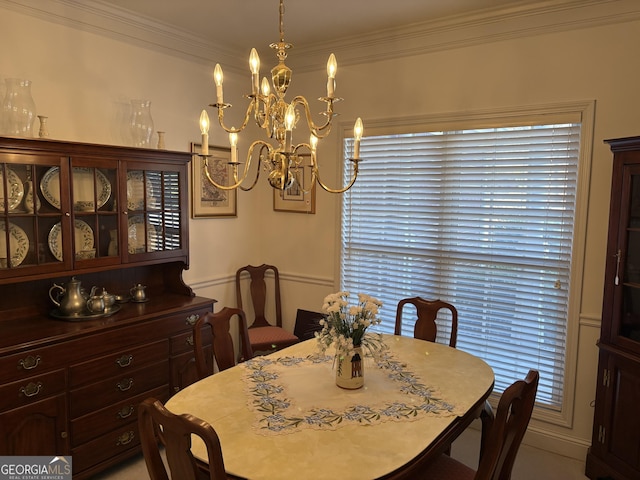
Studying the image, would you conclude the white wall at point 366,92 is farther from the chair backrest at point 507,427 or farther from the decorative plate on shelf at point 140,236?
the chair backrest at point 507,427

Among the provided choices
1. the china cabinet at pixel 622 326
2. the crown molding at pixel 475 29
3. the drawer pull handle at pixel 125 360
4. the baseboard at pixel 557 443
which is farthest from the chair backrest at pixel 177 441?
the crown molding at pixel 475 29

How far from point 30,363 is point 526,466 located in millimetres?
2908

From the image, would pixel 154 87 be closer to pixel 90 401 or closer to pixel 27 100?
pixel 27 100

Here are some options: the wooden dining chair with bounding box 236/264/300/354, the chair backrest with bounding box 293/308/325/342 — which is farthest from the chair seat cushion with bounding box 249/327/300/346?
the chair backrest with bounding box 293/308/325/342

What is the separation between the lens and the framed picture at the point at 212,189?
3.71 m

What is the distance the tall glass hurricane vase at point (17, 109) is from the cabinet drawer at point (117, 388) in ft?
4.70

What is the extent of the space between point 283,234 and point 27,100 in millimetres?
2269

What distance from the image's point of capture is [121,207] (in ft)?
9.34

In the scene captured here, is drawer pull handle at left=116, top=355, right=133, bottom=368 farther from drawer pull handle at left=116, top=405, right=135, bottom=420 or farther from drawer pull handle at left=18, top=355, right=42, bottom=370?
drawer pull handle at left=18, top=355, right=42, bottom=370

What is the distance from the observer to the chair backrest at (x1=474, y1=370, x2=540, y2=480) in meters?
1.47

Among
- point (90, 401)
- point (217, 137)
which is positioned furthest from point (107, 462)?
point (217, 137)

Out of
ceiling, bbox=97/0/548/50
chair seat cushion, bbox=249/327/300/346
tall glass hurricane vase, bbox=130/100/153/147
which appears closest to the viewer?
ceiling, bbox=97/0/548/50

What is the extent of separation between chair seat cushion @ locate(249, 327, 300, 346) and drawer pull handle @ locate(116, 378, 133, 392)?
1.07 metres

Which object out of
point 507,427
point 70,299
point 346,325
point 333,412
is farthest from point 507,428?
point 70,299
